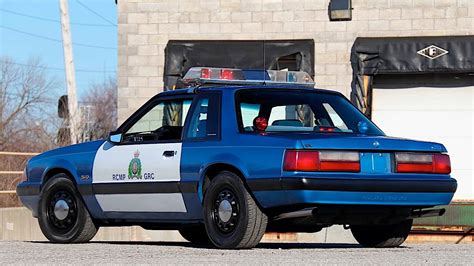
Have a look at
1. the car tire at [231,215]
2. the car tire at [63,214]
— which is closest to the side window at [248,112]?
the car tire at [231,215]

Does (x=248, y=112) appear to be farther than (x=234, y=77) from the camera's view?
No

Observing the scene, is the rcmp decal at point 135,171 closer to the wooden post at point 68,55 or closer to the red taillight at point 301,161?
the red taillight at point 301,161

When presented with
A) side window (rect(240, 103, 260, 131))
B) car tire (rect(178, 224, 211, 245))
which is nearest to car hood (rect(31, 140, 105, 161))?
car tire (rect(178, 224, 211, 245))

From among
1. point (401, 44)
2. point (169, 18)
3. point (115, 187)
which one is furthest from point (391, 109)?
point (115, 187)

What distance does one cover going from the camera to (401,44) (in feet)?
75.7

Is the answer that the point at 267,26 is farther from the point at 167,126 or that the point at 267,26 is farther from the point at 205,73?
the point at 167,126

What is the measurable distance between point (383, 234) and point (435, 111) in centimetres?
1276

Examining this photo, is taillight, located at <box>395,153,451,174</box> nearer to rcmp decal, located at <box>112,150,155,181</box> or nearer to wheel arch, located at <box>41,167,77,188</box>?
rcmp decal, located at <box>112,150,155,181</box>

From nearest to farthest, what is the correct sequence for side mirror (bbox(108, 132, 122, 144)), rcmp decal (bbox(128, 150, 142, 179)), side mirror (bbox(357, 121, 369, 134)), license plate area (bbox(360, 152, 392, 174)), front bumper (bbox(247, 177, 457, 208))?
front bumper (bbox(247, 177, 457, 208)) → license plate area (bbox(360, 152, 392, 174)) → side mirror (bbox(357, 121, 369, 134)) → rcmp decal (bbox(128, 150, 142, 179)) → side mirror (bbox(108, 132, 122, 144))

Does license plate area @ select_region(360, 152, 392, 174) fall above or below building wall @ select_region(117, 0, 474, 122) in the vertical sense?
below

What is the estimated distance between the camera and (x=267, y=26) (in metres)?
24.0

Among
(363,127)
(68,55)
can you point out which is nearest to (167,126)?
(363,127)

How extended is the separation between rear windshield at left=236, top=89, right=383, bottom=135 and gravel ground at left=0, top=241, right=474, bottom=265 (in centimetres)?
111

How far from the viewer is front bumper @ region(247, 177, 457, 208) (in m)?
9.49
